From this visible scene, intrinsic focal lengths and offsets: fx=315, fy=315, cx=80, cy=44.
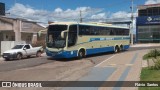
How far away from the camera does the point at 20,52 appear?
2998 cm

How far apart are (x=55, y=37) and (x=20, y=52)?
5.43m

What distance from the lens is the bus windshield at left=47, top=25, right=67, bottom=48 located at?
84.8 feet

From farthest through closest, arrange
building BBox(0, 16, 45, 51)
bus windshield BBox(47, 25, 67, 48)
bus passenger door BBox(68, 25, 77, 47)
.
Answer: building BBox(0, 16, 45, 51) < bus passenger door BBox(68, 25, 77, 47) < bus windshield BBox(47, 25, 67, 48)

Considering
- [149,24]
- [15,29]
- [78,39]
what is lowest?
[78,39]

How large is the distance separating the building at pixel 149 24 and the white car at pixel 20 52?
142ft

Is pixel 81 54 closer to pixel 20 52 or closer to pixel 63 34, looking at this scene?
pixel 63 34

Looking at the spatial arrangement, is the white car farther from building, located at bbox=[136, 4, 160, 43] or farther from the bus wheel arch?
building, located at bbox=[136, 4, 160, 43]

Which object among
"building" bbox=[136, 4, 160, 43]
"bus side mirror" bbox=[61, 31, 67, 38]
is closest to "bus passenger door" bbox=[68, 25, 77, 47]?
"bus side mirror" bbox=[61, 31, 67, 38]

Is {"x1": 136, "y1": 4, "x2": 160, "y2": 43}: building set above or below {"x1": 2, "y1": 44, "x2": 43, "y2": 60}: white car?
above

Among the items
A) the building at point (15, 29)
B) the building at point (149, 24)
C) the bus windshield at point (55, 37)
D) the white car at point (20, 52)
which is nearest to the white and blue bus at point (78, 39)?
the bus windshield at point (55, 37)

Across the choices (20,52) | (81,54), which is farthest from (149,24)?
(20,52)

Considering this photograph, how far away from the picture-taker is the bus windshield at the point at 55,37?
25.8m

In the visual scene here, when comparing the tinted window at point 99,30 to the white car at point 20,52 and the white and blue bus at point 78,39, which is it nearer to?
the white and blue bus at point 78,39

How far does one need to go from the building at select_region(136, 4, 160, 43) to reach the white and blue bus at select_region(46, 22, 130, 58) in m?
38.2
